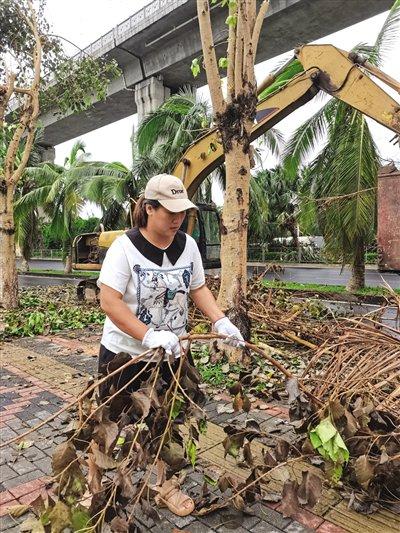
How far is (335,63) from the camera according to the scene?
604 centimetres

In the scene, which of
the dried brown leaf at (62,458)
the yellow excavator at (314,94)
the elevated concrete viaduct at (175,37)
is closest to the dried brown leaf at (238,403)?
the dried brown leaf at (62,458)

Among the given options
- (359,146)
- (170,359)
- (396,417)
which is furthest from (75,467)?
(359,146)

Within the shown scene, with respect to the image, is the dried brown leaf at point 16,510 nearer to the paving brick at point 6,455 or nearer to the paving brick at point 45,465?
the paving brick at point 45,465

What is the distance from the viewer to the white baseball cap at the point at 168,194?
2.40 metres

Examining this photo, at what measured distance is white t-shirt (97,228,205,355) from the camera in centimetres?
246

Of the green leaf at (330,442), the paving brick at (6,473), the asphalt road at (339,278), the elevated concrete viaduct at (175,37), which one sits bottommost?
the asphalt road at (339,278)

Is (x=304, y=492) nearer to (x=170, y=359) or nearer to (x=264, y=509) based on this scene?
(x=264, y=509)

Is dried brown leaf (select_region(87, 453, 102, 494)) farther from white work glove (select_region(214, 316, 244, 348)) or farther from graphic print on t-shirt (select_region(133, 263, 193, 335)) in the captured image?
white work glove (select_region(214, 316, 244, 348))

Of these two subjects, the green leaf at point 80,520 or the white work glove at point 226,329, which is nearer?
the green leaf at point 80,520

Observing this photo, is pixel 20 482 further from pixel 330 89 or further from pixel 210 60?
pixel 330 89

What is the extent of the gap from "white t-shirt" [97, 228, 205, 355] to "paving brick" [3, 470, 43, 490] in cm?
105

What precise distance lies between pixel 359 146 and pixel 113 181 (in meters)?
10.3

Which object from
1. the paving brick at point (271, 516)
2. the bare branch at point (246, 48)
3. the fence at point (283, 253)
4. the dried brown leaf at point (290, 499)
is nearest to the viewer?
the dried brown leaf at point (290, 499)

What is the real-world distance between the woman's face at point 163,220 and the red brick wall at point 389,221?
156 inches
